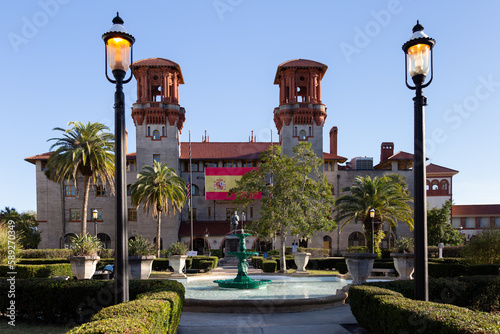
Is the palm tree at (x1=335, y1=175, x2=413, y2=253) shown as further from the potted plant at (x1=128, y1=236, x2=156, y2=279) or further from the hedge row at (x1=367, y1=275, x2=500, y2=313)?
the hedge row at (x1=367, y1=275, x2=500, y2=313)

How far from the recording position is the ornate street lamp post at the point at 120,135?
23.1ft

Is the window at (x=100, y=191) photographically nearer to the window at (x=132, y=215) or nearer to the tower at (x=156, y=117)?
the window at (x=132, y=215)

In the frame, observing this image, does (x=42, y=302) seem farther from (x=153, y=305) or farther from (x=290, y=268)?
(x=290, y=268)

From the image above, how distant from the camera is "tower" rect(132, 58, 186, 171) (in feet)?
171

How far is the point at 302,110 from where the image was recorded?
172ft

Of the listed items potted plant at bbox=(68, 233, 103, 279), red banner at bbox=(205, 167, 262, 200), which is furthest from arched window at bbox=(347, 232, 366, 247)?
potted plant at bbox=(68, 233, 103, 279)

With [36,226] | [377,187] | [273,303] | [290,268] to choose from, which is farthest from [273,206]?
[36,226]

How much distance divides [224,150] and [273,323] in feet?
158

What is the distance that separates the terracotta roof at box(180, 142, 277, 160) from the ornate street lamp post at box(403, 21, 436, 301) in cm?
4856

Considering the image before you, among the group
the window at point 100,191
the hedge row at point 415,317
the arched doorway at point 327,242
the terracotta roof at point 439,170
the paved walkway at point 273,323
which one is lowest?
the arched doorway at point 327,242

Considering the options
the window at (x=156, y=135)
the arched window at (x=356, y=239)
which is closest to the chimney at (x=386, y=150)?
the arched window at (x=356, y=239)

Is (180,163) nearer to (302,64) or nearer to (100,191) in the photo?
(100,191)

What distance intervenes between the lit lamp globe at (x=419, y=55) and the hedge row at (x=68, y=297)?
274 inches

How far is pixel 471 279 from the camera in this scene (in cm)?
1085
